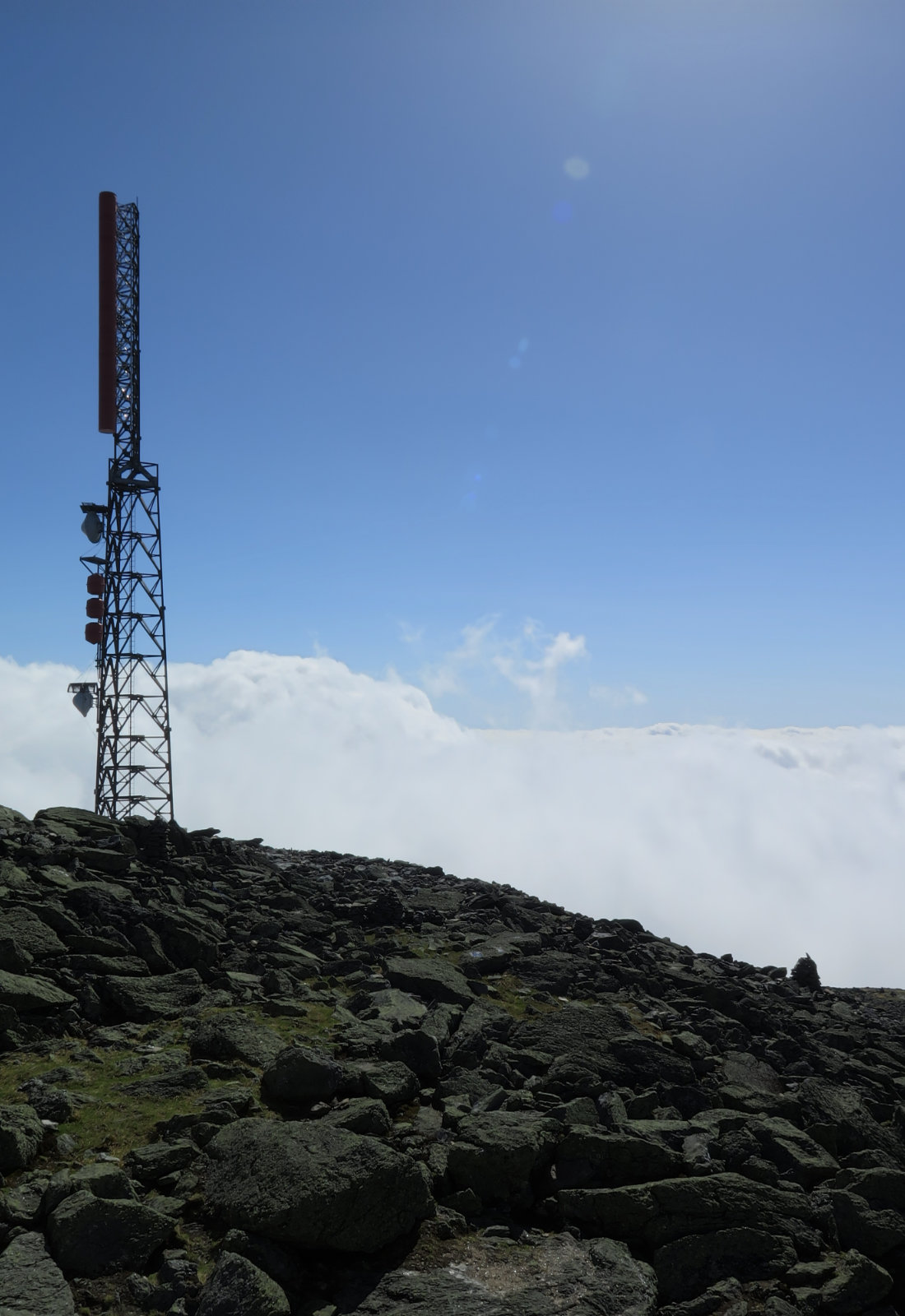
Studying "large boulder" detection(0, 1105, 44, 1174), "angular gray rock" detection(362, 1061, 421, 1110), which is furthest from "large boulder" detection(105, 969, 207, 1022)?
"large boulder" detection(0, 1105, 44, 1174)

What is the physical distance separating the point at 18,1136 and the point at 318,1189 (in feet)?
14.2

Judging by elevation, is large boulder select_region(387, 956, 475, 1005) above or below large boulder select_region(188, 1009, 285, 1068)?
above

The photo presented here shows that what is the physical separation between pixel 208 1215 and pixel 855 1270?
861 cm

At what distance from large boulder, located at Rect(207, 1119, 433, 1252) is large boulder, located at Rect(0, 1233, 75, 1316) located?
195 cm

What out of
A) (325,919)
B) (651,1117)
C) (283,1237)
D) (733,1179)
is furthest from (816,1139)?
(325,919)

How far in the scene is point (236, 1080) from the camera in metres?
14.9

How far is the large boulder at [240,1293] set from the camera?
9.20 m

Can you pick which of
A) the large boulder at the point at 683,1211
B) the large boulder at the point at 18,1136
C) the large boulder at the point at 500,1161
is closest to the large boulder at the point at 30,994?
the large boulder at the point at 18,1136

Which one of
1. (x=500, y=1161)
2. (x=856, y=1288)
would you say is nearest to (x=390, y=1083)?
(x=500, y=1161)

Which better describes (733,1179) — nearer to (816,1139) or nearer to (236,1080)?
(816,1139)

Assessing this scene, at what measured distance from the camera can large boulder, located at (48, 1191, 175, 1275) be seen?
995 cm

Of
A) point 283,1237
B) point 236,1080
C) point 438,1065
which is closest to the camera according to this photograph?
point 283,1237

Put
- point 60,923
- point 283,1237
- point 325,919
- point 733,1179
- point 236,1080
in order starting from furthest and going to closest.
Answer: point 325,919, point 60,923, point 236,1080, point 733,1179, point 283,1237

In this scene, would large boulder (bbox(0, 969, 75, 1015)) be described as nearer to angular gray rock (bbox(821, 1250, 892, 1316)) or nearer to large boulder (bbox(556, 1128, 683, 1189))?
large boulder (bbox(556, 1128, 683, 1189))
